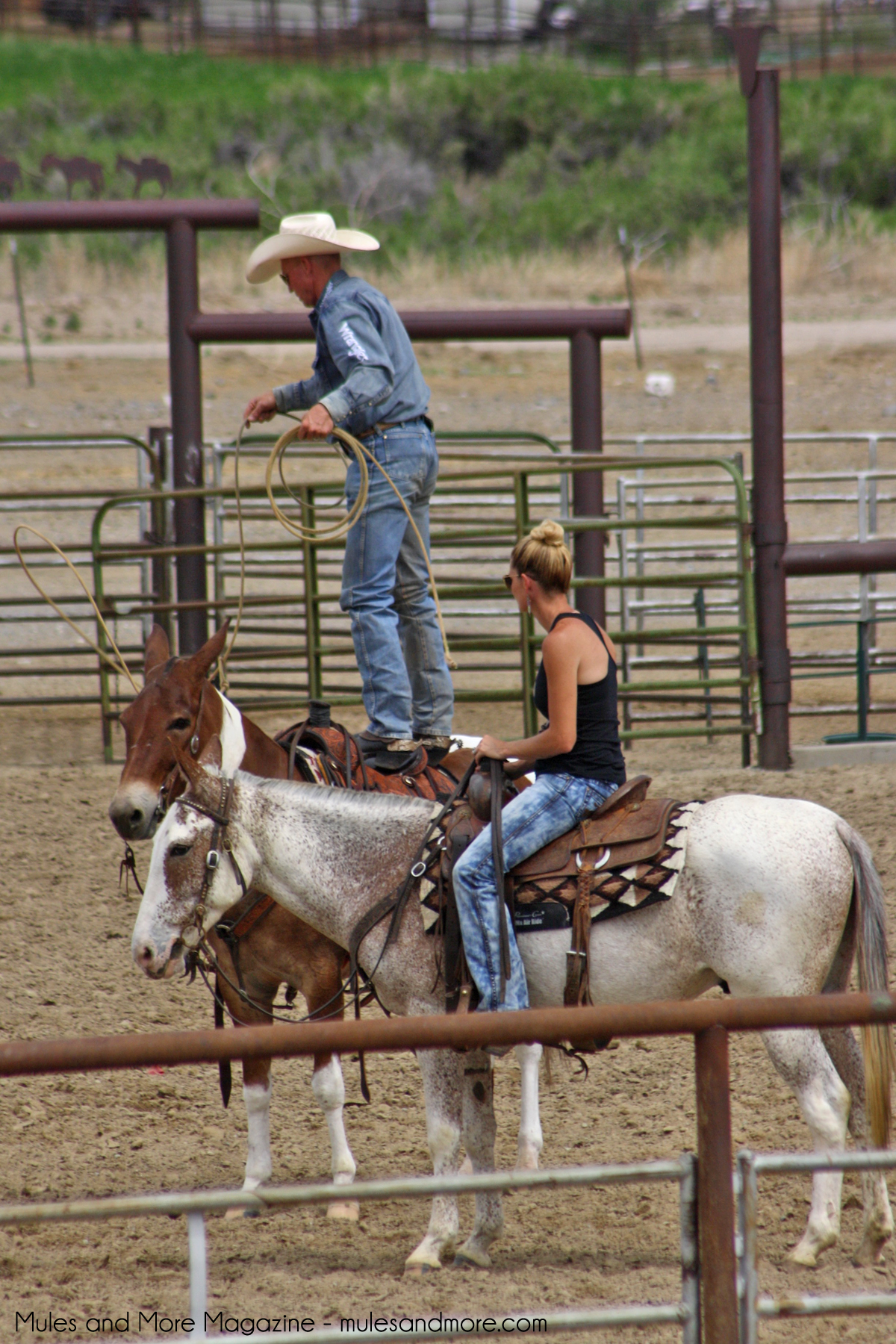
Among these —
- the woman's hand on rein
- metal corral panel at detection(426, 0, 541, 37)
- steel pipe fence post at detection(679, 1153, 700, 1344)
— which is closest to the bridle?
the woman's hand on rein

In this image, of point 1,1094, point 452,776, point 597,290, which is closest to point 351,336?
point 452,776

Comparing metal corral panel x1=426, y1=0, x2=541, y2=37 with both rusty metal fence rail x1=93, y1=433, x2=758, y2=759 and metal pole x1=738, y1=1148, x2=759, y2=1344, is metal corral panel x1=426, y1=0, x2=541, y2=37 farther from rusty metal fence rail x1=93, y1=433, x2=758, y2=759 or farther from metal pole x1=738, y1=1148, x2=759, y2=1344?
metal pole x1=738, y1=1148, x2=759, y2=1344

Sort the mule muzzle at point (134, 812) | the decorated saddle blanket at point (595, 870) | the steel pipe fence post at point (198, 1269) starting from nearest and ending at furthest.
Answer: the steel pipe fence post at point (198, 1269) < the decorated saddle blanket at point (595, 870) < the mule muzzle at point (134, 812)

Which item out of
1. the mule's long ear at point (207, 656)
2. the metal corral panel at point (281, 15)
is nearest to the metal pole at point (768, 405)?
the mule's long ear at point (207, 656)

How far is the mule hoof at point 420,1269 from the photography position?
3598 millimetres

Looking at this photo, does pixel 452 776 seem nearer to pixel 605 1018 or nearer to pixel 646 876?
pixel 646 876

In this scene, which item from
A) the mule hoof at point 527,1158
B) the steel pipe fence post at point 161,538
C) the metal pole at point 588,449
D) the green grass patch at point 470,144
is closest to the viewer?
the mule hoof at point 527,1158

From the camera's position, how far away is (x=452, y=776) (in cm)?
477

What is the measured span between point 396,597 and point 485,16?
41.6 metres

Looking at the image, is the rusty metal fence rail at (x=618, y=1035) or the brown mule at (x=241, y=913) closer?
the rusty metal fence rail at (x=618, y=1035)

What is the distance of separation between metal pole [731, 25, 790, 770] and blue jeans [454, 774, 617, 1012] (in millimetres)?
3872

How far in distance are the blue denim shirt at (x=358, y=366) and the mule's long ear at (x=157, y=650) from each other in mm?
943

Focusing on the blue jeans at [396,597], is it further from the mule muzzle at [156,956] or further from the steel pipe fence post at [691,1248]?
the steel pipe fence post at [691,1248]

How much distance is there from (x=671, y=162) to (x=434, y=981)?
1131 inches
